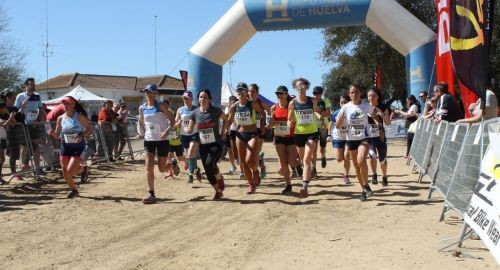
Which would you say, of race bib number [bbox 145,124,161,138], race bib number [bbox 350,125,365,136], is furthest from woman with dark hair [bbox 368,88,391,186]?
race bib number [bbox 145,124,161,138]

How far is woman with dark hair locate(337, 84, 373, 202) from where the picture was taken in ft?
26.6

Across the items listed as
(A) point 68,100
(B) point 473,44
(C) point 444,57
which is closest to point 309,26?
(C) point 444,57

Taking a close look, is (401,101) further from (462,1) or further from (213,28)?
(462,1)

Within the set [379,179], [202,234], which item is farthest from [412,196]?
[202,234]

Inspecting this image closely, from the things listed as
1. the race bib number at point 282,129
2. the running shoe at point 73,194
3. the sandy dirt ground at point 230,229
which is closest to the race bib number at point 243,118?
the race bib number at point 282,129

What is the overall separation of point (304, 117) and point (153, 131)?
254cm

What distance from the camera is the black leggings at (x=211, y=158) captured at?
856 centimetres

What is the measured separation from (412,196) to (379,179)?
2.51 meters

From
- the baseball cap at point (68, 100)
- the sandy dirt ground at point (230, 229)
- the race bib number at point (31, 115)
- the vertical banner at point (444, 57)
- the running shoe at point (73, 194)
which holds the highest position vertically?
the vertical banner at point (444, 57)

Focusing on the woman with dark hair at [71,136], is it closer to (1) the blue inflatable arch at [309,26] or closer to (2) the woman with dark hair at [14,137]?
(2) the woman with dark hair at [14,137]

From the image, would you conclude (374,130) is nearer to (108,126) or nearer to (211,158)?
(211,158)

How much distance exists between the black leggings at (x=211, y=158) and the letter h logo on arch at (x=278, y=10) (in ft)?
27.9

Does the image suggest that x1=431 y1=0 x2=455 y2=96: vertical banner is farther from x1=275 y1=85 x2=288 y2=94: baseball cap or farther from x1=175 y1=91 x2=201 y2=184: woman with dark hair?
x1=175 y1=91 x2=201 y2=184: woman with dark hair

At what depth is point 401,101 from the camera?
115 feet
